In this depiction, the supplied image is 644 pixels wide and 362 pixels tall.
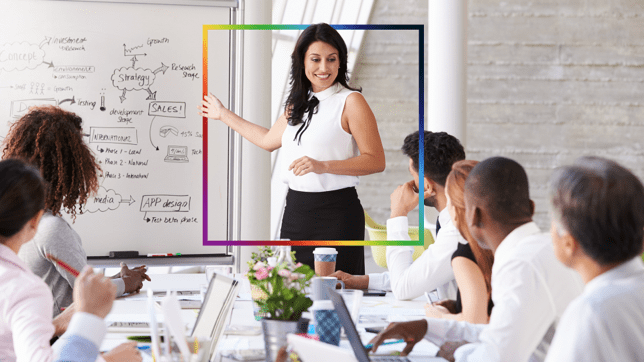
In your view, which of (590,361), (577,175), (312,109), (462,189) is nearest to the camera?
(590,361)

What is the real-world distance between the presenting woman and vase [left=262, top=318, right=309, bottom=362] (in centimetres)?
85

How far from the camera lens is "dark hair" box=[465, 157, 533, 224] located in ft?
4.48

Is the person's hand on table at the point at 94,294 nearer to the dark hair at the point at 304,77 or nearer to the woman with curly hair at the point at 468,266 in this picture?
the woman with curly hair at the point at 468,266

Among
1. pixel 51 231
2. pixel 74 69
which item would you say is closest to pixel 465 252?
pixel 51 231

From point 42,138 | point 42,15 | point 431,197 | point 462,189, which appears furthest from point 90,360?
point 42,15

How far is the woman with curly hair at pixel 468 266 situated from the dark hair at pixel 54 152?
1.24 m

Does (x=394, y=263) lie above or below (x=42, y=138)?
below

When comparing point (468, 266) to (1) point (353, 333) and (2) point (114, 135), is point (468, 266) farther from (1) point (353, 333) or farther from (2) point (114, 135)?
(2) point (114, 135)

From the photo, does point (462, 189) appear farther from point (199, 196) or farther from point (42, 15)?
point (42, 15)

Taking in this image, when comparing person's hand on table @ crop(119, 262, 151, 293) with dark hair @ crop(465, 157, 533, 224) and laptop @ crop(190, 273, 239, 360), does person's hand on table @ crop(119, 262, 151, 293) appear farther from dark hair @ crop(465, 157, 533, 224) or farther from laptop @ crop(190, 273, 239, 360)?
dark hair @ crop(465, 157, 533, 224)

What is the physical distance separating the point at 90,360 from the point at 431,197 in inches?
60.0

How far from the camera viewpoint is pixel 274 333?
1279 millimetres

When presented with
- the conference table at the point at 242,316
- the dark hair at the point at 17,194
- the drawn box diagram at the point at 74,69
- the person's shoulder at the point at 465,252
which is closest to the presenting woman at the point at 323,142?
the conference table at the point at 242,316

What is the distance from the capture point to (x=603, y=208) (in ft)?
3.01
